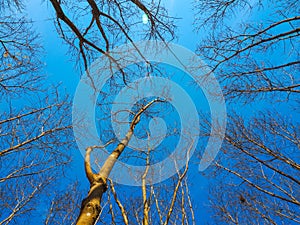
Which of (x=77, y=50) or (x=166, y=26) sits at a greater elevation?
(x=166, y=26)

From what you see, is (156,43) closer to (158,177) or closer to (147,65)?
(147,65)

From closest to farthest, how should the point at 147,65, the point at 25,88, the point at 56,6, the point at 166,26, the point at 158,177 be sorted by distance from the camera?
the point at 56,6, the point at 166,26, the point at 147,65, the point at 25,88, the point at 158,177

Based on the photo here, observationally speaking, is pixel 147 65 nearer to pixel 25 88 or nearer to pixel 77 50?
pixel 77 50

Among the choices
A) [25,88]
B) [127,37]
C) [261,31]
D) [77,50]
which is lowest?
[25,88]

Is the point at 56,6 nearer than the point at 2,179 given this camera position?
Yes

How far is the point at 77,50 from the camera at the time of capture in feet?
12.0

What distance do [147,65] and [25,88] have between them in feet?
8.45

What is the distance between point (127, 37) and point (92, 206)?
2.50 meters

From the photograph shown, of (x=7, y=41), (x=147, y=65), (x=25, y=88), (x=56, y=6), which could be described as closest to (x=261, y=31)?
(x=147, y=65)

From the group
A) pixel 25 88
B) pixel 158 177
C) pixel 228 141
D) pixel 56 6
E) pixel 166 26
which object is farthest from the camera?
pixel 158 177

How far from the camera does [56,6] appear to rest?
2.73 metres

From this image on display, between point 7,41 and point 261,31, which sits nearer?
point 261,31

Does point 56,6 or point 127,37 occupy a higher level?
point 127,37

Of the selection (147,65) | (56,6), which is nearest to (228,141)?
(147,65)
